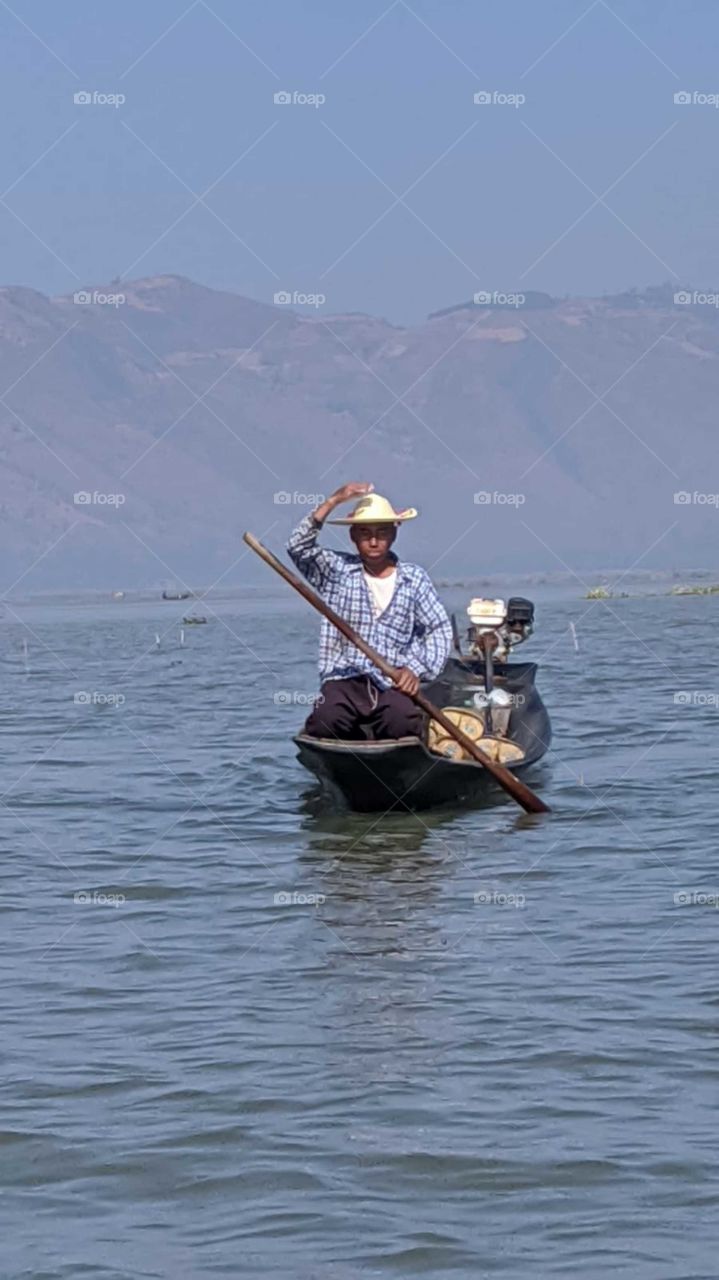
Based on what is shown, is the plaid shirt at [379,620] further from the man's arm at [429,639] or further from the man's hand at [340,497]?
the man's hand at [340,497]

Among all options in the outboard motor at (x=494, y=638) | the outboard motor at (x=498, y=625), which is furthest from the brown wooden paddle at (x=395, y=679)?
the outboard motor at (x=498, y=625)

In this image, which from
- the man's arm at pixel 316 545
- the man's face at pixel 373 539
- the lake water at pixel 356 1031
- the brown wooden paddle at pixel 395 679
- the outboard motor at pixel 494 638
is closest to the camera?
the lake water at pixel 356 1031

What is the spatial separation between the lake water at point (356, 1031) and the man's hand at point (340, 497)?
1888mm

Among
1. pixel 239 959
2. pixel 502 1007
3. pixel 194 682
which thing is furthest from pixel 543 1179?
pixel 194 682

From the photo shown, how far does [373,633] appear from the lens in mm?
12469

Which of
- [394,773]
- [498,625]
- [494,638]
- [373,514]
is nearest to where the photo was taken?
[373,514]

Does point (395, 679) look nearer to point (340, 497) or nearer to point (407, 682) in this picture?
point (407, 682)

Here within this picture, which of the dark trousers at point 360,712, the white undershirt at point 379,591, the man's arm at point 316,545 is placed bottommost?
the dark trousers at point 360,712

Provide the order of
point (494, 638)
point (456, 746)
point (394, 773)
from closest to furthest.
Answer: point (394, 773)
point (456, 746)
point (494, 638)

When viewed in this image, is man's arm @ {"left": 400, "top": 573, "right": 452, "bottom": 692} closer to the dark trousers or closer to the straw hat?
the dark trousers

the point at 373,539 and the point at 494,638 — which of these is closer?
the point at 373,539

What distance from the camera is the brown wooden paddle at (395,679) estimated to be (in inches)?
A: 460

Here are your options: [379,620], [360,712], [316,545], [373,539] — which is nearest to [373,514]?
[373,539]

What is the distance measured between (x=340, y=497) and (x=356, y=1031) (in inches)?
168
